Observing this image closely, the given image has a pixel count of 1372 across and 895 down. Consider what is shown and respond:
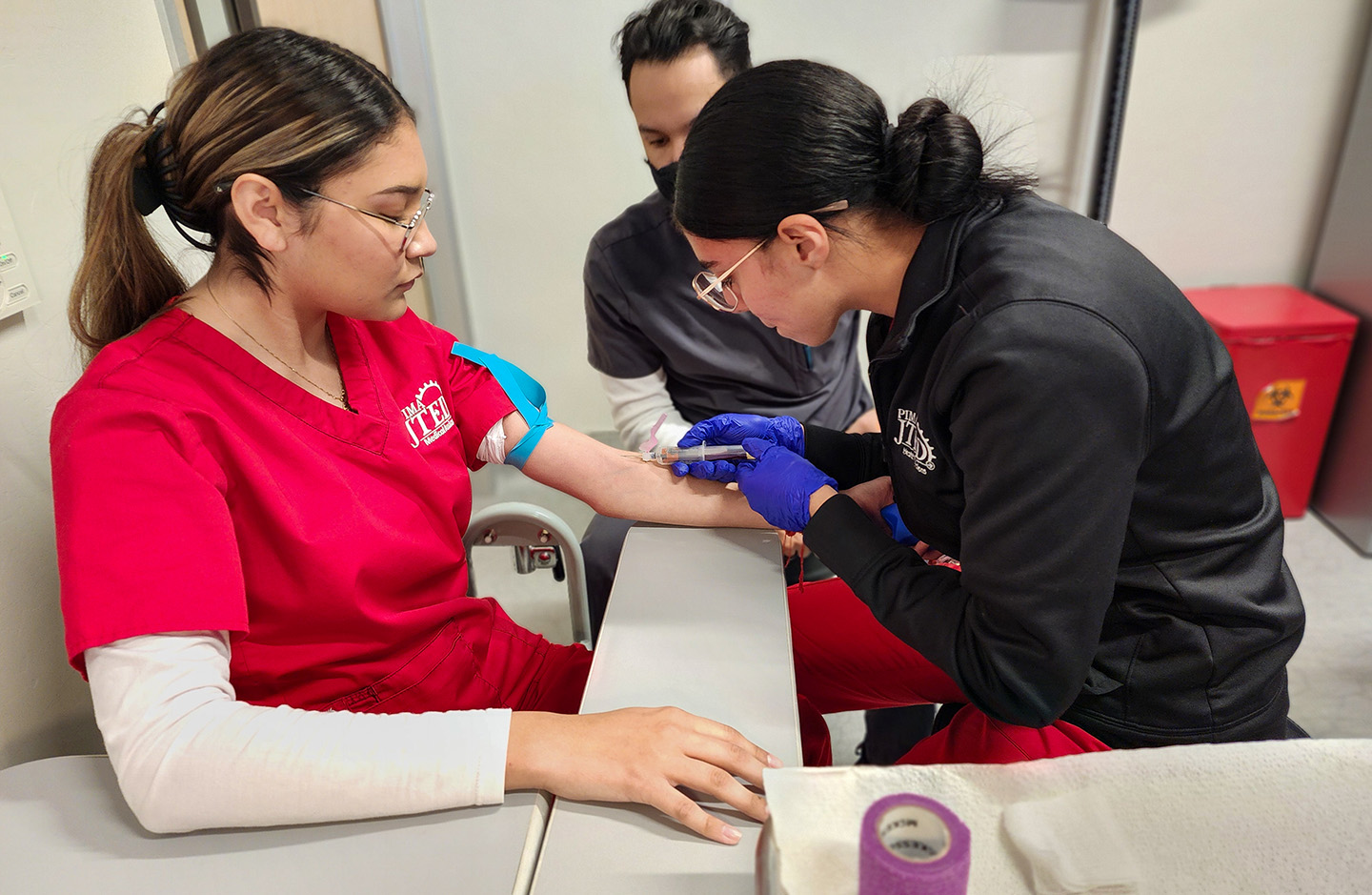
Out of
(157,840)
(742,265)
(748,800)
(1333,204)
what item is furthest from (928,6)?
(157,840)

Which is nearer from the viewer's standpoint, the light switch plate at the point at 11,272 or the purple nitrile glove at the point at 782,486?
the light switch plate at the point at 11,272

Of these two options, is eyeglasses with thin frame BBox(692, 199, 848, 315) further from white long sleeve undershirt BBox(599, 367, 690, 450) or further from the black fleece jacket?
white long sleeve undershirt BBox(599, 367, 690, 450)

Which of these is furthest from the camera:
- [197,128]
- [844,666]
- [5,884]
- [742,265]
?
[844,666]

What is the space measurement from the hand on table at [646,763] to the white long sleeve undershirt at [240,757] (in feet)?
0.12

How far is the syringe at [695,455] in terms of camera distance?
133cm

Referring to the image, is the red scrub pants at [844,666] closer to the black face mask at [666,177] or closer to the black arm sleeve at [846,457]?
the black arm sleeve at [846,457]

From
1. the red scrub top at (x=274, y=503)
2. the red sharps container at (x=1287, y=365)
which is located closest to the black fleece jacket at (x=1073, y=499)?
the red scrub top at (x=274, y=503)

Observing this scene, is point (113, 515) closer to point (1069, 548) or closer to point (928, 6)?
point (1069, 548)

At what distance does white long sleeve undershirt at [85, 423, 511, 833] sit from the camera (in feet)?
2.54

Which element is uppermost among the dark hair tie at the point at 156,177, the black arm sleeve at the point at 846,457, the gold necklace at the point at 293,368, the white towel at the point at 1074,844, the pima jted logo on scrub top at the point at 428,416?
the dark hair tie at the point at 156,177

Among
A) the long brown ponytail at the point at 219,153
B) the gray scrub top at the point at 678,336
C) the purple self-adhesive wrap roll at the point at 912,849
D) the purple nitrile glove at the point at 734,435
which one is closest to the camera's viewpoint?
the purple self-adhesive wrap roll at the point at 912,849

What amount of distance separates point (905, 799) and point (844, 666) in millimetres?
803

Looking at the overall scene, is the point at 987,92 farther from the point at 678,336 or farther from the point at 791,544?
the point at 791,544

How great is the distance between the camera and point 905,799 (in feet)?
1.70
